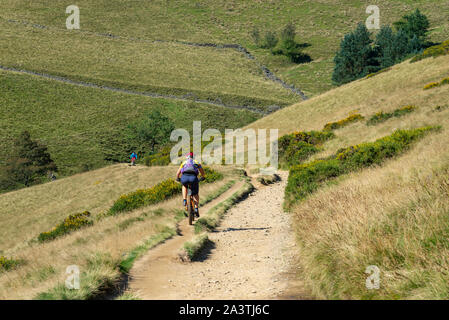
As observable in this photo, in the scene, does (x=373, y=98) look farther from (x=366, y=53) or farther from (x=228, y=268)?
(x=366, y=53)

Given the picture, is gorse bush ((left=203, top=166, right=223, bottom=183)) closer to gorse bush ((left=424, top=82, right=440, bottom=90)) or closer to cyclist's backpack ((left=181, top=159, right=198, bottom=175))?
cyclist's backpack ((left=181, top=159, right=198, bottom=175))

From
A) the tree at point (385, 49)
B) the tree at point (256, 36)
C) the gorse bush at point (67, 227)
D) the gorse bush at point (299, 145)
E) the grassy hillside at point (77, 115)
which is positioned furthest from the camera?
the tree at point (256, 36)

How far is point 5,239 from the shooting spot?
2312 centimetres

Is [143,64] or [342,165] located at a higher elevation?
[143,64]

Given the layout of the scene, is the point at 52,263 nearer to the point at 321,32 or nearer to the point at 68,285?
the point at 68,285

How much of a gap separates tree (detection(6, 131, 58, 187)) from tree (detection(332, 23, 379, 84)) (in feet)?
173

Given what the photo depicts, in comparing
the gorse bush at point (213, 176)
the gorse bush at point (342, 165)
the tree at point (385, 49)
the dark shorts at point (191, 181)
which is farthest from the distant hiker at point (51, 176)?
the tree at point (385, 49)

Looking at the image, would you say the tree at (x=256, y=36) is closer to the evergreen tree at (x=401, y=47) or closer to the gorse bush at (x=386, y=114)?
the evergreen tree at (x=401, y=47)

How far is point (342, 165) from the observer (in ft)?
49.8

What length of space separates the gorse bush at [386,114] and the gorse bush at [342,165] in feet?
34.4

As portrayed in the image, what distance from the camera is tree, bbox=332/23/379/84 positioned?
240 feet

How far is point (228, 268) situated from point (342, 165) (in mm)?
8912

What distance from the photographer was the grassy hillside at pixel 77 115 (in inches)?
2279

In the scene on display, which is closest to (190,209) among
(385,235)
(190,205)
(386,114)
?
(190,205)
